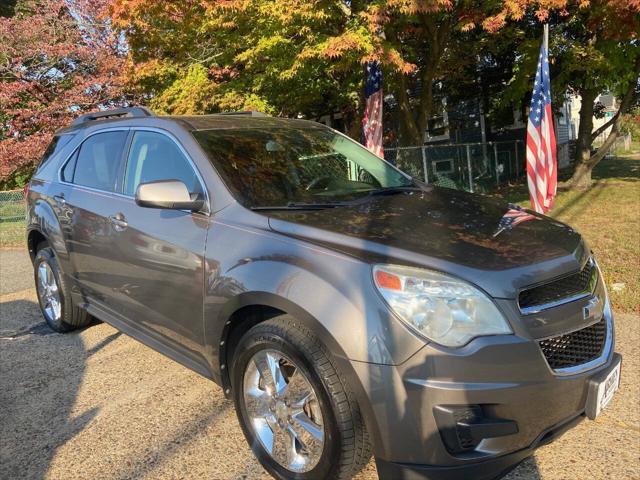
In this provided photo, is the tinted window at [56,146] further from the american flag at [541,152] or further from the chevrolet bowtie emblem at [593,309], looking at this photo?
the american flag at [541,152]

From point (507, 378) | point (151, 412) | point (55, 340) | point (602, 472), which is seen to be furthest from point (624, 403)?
point (55, 340)

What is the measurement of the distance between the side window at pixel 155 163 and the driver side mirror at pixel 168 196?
0.40ft

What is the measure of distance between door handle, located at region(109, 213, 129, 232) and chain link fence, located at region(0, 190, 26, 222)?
41.4 ft

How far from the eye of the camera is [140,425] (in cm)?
325

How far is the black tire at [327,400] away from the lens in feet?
7.27

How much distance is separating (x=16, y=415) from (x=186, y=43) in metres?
9.24

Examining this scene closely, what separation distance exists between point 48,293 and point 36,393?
1426mm

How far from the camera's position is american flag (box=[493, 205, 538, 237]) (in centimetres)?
275

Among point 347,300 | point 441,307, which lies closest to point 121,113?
point 347,300

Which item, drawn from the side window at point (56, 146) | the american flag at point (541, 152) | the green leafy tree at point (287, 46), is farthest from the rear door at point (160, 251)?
the green leafy tree at point (287, 46)

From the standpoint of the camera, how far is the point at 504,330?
6.93 feet

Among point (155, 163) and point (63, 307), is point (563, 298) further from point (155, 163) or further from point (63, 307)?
point (63, 307)

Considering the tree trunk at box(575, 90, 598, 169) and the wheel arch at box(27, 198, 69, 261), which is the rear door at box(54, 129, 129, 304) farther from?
the tree trunk at box(575, 90, 598, 169)

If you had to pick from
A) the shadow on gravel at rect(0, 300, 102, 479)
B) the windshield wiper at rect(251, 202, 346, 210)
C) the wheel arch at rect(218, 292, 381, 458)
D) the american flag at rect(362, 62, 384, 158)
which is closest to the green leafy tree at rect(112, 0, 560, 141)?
the american flag at rect(362, 62, 384, 158)
